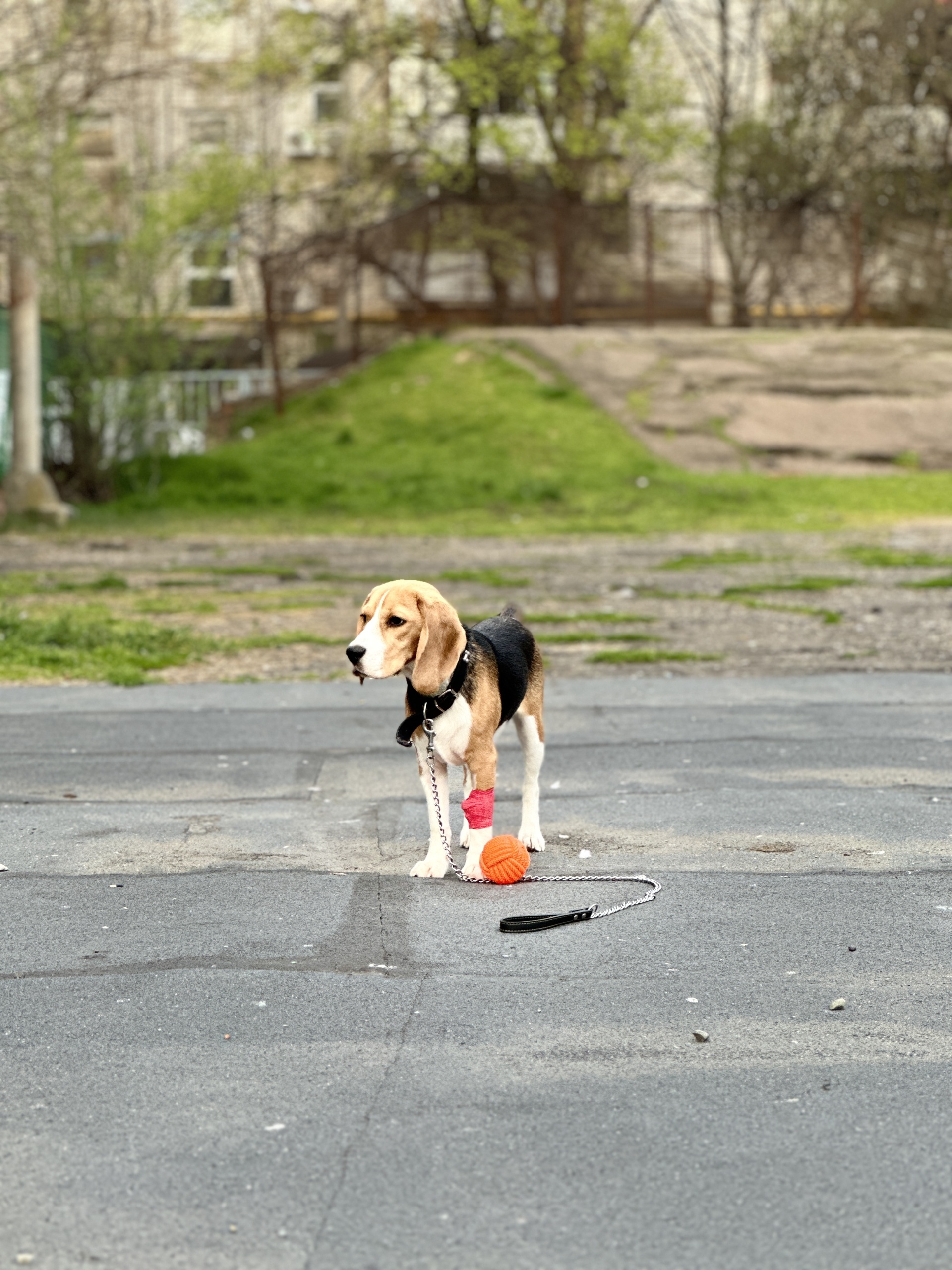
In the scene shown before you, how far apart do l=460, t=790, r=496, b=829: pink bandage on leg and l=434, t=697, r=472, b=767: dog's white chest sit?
0.55 ft

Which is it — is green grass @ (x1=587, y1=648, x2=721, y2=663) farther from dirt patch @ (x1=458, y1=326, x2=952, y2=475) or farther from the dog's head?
dirt patch @ (x1=458, y1=326, x2=952, y2=475)

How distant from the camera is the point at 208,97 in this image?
1550 inches

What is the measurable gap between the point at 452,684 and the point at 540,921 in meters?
0.87

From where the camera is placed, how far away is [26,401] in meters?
22.5

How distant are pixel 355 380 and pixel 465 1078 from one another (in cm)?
2434

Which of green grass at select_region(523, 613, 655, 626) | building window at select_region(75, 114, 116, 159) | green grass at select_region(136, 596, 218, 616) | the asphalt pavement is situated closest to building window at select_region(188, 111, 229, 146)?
building window at select_region(75, 114, 116, 159)

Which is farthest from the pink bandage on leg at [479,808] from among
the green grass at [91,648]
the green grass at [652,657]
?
the green grass at [652,657]

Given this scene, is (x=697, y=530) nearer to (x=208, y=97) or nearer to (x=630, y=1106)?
(x=630, y=1106)

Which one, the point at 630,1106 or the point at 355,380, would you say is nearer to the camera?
the point at 630,1106

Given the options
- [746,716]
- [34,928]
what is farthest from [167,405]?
[34,928]

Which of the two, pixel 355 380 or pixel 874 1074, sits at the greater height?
pixel 355 380

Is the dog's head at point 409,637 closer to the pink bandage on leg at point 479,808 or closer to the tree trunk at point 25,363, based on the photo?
the pink bandage on leg at point 479,808

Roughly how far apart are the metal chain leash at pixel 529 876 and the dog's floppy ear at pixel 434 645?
18 centimetres

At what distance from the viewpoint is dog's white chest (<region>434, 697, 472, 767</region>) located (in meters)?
5.84
